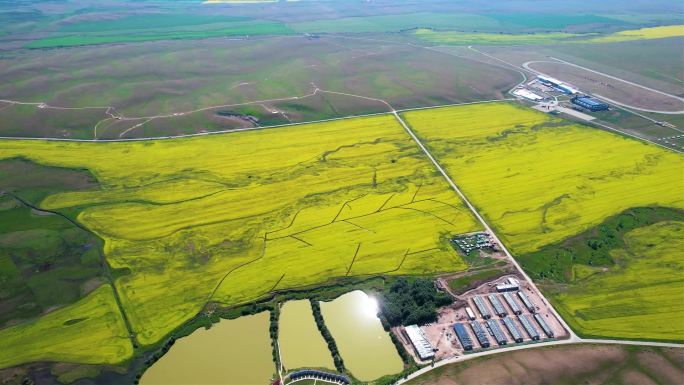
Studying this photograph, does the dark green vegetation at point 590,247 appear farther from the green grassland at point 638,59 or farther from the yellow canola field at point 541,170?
the green grassland at point 638,59

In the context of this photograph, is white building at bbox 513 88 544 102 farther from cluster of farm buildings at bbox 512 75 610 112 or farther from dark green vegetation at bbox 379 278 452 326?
dark green vegetation at bbox 379 278 452 326

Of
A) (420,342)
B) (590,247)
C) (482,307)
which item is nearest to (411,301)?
(420,342)

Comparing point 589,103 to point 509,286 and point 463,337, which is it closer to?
point 509,286

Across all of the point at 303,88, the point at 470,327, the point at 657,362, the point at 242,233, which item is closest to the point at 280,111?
the point at 303,88

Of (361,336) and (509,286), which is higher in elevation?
(509,286)

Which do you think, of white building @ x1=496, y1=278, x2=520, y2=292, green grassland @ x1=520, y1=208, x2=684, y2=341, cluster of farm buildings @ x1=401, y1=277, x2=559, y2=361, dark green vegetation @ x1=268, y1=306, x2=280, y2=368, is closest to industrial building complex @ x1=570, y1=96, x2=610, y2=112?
green grassland @ x1=520, y1=208, x2=684, y2=341

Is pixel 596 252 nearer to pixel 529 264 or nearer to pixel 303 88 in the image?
pixel 529 264
